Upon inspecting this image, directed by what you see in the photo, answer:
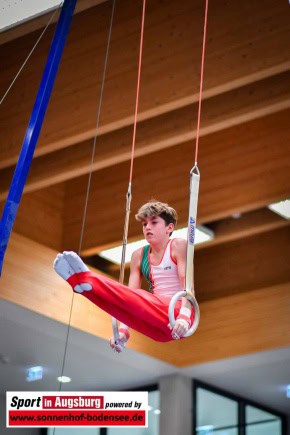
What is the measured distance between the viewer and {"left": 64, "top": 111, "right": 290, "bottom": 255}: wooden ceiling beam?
12.0 m

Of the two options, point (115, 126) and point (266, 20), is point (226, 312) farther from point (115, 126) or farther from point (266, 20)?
point (266, 20)

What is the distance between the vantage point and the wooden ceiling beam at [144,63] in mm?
9609

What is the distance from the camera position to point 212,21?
9781 millimetres

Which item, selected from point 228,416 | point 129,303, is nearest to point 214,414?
point 228,416

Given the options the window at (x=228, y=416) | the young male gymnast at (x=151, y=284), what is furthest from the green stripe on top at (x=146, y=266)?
the window at (x=228, y=416)

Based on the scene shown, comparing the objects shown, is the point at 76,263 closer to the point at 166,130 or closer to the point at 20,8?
the point at 20,8

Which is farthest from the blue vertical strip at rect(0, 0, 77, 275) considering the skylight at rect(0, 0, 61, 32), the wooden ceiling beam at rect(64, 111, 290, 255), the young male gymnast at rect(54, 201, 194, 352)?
the wooden ceiling beam at rect(64, 111, 290, 255)

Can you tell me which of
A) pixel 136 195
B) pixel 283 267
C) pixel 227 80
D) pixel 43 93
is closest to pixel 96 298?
pixel 43 93

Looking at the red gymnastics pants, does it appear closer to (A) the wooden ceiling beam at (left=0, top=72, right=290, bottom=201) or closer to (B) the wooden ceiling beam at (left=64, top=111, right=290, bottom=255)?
(A) the wooden ceiling beam at (left=0, top=72, right=290, bottom=201)

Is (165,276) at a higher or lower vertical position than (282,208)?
lower

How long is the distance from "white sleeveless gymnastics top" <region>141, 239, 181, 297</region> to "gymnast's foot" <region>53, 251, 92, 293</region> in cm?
69

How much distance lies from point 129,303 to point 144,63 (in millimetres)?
3947

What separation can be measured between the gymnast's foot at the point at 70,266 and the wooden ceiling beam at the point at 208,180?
553cm

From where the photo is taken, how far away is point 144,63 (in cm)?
1017
